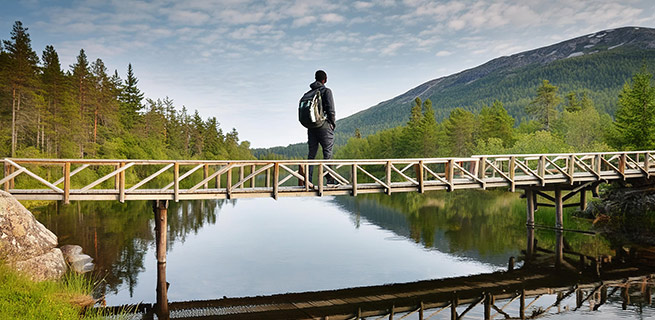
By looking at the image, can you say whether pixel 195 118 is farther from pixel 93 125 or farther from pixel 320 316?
pixel 320 316

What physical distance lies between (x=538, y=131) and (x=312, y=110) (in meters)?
50.4

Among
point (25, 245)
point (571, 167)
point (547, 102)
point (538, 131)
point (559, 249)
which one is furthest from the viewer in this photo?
point (547, 102)

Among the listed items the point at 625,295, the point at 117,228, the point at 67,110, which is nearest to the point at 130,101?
the point at 67,110

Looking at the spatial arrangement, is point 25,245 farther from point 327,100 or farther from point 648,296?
point 648,296

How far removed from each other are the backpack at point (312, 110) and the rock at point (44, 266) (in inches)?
293

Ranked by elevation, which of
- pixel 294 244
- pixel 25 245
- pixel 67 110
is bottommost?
pixel 294 244

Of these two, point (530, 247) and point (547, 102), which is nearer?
point (530, 247)

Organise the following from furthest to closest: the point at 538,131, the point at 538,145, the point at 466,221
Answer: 1. the point at 538,131
2. the point at 538,145
3. the point at 466,221

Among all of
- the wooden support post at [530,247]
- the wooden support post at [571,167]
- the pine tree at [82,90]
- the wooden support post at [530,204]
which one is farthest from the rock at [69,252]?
the pine tree at [82,90]

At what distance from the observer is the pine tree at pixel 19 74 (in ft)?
120

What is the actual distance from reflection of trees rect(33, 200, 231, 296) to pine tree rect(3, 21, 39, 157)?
11.3 meters

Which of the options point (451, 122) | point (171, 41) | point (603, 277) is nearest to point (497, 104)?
point (451, 122)

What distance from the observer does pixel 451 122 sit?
69.5 metres

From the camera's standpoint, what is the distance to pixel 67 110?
4331 centimetres
